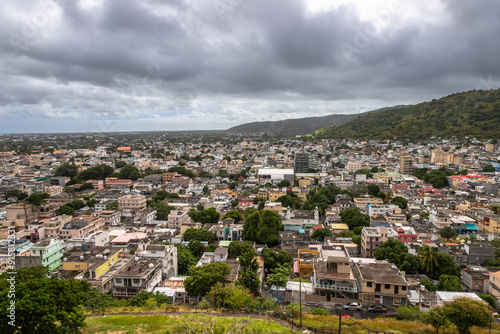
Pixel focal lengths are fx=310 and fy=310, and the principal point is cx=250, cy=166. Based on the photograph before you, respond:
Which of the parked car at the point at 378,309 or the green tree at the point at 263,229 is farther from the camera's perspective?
the green tree at the point at 263,229

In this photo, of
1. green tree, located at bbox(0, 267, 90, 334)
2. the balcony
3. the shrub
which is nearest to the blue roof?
the balcony

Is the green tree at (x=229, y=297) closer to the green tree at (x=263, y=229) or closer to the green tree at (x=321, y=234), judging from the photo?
the green tree at (x=263, y=229)

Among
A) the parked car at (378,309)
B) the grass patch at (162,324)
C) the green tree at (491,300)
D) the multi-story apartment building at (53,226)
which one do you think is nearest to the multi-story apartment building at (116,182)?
the multi-story apartment building at (53,226)

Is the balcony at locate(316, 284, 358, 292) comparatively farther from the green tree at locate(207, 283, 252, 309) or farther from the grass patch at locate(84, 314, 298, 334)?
the grass patch at locate(84, 314, 298, 334)

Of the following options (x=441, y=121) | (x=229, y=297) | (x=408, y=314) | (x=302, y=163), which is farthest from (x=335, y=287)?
(x=441, y=121)

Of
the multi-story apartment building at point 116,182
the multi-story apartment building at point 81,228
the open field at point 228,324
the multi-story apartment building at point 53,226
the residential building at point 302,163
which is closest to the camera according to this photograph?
the open field at point 228,324

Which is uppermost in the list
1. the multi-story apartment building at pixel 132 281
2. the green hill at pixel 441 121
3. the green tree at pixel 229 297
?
the green hill at pixel 441 121

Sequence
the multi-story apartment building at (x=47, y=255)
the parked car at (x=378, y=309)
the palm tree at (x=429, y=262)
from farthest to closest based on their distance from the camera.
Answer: the multi-story apartment building at (x=47, y=255)
the palm tree at (x=429, y=262)
the parked car at (x=378, y=309)
